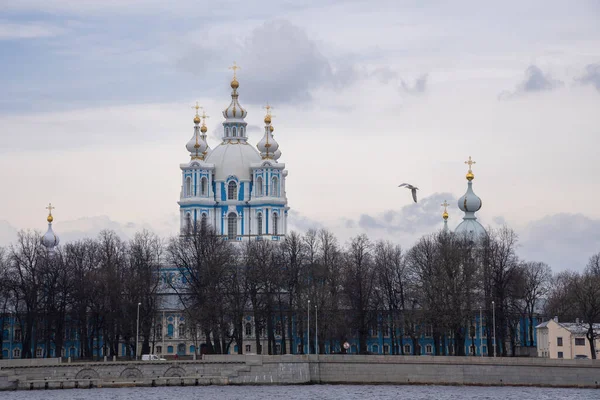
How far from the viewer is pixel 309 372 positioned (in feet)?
333

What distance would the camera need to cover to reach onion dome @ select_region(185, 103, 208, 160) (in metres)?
146

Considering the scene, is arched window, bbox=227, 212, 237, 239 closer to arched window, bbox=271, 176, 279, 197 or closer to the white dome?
the white dome

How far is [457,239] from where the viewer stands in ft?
408

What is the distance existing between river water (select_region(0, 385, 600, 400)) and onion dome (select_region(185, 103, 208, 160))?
4905cm

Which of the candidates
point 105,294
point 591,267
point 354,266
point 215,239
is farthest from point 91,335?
point 591,267

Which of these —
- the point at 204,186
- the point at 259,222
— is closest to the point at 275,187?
the point at 259,222

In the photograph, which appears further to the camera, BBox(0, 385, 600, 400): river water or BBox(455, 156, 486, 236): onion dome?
BBox(455, 156, 486, 236): onion dome

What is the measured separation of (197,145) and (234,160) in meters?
3.77

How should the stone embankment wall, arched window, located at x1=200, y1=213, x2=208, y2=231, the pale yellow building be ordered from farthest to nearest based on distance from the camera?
arched window, located at x1=200, y1=213, x2=208, y2=231 → the pale yellow building → the stone embankment wall

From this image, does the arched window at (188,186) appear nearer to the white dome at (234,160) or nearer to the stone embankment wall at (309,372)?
the white dome at (234,160)

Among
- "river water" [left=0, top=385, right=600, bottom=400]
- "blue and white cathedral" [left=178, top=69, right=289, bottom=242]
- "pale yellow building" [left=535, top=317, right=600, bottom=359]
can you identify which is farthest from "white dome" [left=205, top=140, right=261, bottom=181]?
"river water" [left=0, top=385, right=600, bottom=400]

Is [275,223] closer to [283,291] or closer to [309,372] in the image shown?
[283,291]

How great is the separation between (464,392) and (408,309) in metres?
27.1

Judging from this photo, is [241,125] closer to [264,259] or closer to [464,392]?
[264,259]
